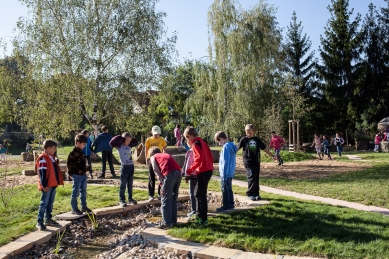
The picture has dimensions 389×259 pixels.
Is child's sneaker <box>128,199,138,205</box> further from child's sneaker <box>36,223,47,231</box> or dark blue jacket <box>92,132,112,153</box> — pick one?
dark blue jacket <box>92,132,112,153</box>

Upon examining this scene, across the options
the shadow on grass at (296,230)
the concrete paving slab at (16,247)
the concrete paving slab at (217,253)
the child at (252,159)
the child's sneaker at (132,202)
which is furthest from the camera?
the child at (252,159)

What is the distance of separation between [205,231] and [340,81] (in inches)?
1301

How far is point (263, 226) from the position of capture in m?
5.77

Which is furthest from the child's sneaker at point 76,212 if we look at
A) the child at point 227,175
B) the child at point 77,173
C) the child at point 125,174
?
the child at point 227,175

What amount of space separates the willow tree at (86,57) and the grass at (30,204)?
6164 mm

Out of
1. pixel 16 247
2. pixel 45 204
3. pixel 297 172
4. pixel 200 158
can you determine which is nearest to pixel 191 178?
pixel 200 158

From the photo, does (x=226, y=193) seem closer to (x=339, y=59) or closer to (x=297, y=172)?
(x=297, y=172)

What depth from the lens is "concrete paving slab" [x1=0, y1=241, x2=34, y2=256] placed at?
5.01 metres

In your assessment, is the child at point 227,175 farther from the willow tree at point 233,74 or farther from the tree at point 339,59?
the tree at point 339,59

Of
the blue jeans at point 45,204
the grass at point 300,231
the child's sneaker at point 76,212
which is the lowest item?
the grass at point 300,231

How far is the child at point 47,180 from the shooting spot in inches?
238

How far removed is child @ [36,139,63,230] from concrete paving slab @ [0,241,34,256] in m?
0.66

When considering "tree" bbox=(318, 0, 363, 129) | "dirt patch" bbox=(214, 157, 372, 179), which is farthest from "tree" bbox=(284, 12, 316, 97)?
"dirt patch" bbox=(214, 157, 372, 179)

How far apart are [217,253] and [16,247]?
272 centimetres
